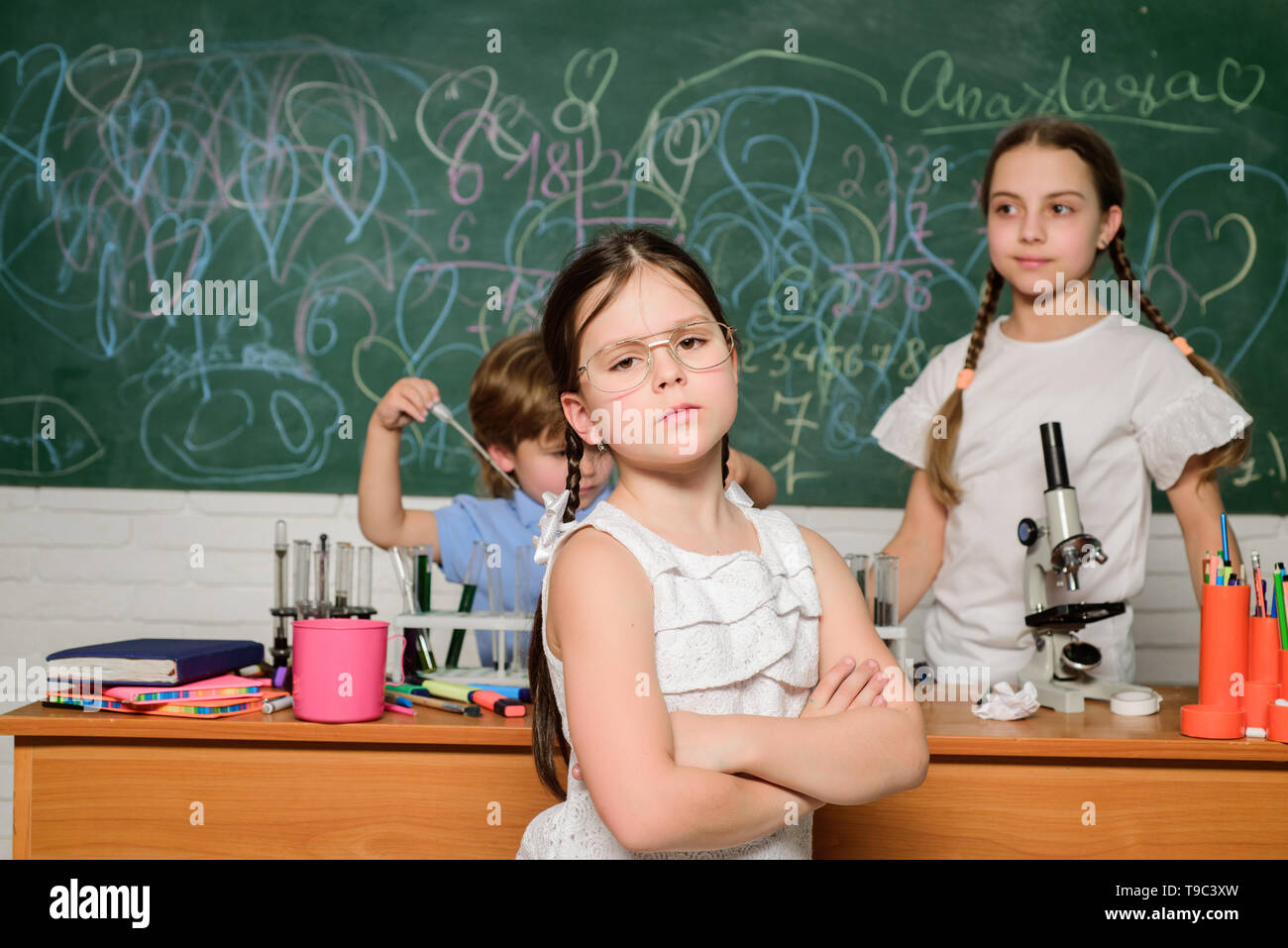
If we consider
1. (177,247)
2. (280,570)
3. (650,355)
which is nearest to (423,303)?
(177,247)

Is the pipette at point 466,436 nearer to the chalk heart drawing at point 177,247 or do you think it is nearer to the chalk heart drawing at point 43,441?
the chalk heart drawing at point 177,247

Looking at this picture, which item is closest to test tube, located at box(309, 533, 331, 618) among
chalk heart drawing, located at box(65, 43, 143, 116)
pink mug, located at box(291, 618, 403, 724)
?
pink mug, located at box(291, 618, 403, 724)

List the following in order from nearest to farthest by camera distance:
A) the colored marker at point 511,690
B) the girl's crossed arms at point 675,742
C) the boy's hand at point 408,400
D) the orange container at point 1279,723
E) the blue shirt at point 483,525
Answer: the girl's crossed arms at point 675,742 → the orange container at point 1279,723 → the colored marker at point 511,690 → the boy's hand at point 408,400 → the blue shirt at point 483,525

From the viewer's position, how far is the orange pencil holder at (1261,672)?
1419 millimetres

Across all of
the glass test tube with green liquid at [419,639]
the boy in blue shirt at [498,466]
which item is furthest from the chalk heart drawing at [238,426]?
the glass test tube with green liquid at [419,639]

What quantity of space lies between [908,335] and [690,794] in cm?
213

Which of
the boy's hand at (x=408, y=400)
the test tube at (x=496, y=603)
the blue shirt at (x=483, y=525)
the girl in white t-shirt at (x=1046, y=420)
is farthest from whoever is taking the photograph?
the blue shirt at (x=483, y=525)

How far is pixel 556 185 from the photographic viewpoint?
2.86 meters

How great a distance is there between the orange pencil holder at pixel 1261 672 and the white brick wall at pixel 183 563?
1397mm

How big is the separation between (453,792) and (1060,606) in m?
0.88

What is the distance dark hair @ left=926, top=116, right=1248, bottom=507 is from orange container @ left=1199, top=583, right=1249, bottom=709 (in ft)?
1.24

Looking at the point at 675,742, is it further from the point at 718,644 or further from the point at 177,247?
the point at 177,247
